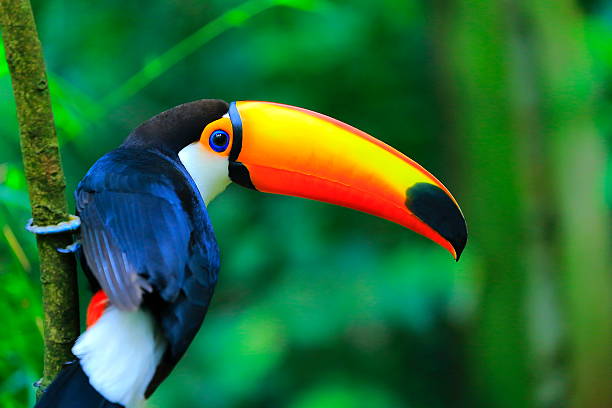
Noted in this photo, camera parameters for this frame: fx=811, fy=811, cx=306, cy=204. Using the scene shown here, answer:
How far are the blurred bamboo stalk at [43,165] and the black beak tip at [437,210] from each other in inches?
20.7

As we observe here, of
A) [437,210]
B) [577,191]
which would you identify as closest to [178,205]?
[437,210]

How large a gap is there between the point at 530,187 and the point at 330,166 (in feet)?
4.58

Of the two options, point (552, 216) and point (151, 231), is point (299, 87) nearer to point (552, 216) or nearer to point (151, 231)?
point (552, 216)

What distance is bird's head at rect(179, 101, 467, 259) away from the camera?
50.1 inches

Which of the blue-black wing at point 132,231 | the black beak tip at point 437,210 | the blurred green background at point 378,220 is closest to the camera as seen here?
the blue-black wing at point 132,231

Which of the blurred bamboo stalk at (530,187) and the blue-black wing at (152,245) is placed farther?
the blurred bamboo stalk at (530,187)

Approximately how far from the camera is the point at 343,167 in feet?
4.25

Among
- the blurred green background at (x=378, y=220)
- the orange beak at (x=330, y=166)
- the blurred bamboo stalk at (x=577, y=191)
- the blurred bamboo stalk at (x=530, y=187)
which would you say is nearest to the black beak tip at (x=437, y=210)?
the orange beak at (x=330, y=166)

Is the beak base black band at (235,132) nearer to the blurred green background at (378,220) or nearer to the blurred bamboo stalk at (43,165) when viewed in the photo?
the blurred bamboo stalk at (43,165)

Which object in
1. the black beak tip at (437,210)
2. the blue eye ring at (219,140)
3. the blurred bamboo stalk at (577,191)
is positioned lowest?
the blurred bamboo stalk at (577,191)

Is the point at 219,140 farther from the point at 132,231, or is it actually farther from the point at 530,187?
the point at 530,187

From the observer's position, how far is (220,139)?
4.24 feet

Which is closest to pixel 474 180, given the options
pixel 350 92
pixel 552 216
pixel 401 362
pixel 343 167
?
pixel 552 216

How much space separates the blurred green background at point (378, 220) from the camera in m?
2.45
